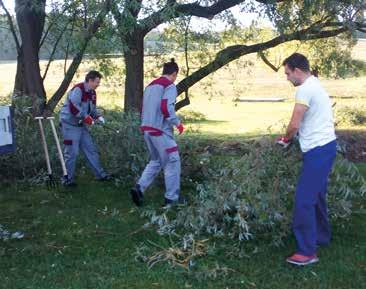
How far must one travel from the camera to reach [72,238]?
6230mm

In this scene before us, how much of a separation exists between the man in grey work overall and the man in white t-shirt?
3431mm

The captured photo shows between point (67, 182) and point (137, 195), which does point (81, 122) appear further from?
point (137, 195)

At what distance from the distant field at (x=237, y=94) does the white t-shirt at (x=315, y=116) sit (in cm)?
769

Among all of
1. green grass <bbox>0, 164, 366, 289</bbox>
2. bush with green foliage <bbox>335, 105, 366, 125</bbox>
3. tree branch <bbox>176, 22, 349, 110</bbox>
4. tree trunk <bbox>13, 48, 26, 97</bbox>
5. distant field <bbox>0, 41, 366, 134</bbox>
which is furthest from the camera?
bush with green foliage <bbox>335, 105, 366, 125</bbox>

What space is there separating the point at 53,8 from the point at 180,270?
18.9 feet

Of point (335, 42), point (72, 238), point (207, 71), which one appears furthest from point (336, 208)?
point (335, 42)

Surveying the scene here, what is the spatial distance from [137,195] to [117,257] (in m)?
1.68

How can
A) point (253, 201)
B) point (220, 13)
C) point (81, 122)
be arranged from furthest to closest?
1. point (220, 13)
2. point (81, 122)
3. point (253, 201)

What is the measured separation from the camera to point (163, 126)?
23.5 feet

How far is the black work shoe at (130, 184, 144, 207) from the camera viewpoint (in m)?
7.26

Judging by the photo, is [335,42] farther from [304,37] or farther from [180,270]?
[180,270]

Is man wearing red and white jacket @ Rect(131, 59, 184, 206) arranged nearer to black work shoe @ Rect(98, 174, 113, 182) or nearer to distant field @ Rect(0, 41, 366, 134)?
black work shoe @ Rect(98, 174, 113, 182)

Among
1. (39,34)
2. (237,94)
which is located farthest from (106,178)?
(237,94)

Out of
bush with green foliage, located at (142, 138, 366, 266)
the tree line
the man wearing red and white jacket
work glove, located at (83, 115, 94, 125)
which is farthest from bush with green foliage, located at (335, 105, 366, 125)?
bush with green foliage, located at (142, 138, 366, 266)
